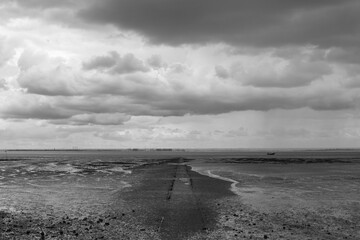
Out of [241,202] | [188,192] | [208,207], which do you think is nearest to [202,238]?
[208,207]

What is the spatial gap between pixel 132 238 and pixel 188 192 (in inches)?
753

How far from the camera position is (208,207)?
1134 inches

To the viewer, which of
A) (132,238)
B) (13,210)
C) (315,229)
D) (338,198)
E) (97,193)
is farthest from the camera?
(97,193)

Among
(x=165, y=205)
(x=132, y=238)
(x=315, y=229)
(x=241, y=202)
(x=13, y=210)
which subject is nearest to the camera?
(x=132, y=238)

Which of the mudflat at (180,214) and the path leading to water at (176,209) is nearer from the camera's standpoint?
the mudflat at (180,214)

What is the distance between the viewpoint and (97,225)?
21.8 metres

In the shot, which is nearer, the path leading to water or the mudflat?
the mudflat

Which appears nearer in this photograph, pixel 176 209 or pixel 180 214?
pixel 180 214

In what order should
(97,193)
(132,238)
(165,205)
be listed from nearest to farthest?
(132,238)
(165,205)
(97,193)

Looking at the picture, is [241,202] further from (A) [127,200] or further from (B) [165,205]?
(A) [127,200]

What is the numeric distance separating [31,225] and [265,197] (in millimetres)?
21039

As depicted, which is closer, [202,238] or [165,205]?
[202,238]

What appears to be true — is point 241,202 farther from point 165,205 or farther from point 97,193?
point 97,193

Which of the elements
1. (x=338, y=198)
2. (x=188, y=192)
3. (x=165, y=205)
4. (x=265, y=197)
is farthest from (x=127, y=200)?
(x=338, y=198)
